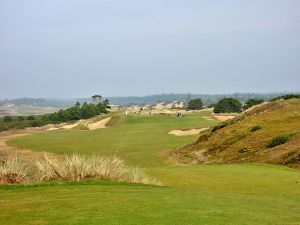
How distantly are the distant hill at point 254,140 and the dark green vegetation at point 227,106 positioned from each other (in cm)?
5935

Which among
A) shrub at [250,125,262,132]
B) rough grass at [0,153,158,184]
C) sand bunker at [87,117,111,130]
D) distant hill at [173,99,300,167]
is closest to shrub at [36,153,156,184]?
rough grass at [0,153,158,184]

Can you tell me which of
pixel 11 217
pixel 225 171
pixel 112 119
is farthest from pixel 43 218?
pixel 112 119

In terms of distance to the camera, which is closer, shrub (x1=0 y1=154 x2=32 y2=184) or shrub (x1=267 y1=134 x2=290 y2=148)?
shrub (x1=0 y1=154 x2=32 y2=184)

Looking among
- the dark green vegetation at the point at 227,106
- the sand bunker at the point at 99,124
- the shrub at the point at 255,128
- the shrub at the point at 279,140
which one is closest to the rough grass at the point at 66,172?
the shrub at the point at 279,140

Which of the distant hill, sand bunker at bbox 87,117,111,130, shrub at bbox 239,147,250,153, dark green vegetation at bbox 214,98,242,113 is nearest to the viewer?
the distant hill

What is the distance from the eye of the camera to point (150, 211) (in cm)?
864

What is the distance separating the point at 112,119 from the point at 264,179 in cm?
6417

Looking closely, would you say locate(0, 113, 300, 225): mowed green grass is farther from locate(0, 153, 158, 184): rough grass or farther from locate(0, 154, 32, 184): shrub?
locate(0, 154, 32, 184): shrub

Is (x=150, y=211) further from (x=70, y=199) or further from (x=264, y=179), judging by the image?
(x=264, y=179)

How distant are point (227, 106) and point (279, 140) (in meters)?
76.0

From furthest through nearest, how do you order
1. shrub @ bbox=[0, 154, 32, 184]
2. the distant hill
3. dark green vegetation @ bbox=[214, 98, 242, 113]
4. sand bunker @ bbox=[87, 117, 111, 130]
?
dark green vegetation @ bbox=[214, 98, 242, 113] → sand bunker @ bbox=[87, 117, 111, 130] → the distant hill → shrub @ bbox=[0, 154, 32, 184]

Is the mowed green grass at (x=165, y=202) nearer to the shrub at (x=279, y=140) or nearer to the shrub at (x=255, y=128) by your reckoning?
the shrub at (x=279, y=140)

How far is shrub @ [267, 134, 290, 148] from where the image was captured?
2940 cm

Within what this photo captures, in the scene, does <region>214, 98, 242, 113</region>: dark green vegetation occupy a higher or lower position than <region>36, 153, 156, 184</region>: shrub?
higher
